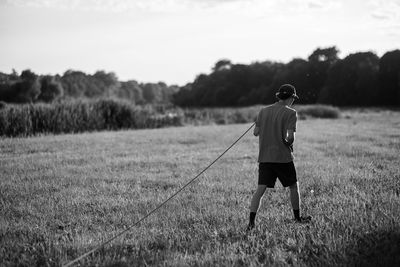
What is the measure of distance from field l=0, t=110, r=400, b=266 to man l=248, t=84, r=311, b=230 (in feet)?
1.89

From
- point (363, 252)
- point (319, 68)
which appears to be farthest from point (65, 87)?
point (363, 252)

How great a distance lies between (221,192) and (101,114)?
20.7 metres

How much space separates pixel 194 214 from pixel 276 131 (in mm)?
1833

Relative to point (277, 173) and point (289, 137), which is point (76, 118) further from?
point (289, 137)

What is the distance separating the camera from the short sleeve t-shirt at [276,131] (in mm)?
4930

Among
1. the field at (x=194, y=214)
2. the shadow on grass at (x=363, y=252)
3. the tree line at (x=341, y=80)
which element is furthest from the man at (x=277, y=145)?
the tree line at (x=341, y=80)

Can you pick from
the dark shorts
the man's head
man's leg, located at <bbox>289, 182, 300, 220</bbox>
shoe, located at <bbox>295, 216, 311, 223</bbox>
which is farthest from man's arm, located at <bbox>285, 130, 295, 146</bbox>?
shoe, located at <bbox>295, 216, 311, 223</bbox>

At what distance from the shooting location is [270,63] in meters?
108

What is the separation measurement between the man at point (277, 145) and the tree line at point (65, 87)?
73.6ft

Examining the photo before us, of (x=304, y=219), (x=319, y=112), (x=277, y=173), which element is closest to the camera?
(x=277, y=173)

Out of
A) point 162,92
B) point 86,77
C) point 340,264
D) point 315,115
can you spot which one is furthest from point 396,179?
point 162,92

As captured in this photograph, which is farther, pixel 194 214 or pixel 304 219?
pixel 194 214

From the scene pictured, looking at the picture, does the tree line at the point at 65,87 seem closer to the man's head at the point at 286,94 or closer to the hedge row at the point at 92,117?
the hedge row at the point at 92,117

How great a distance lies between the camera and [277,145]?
496cm
